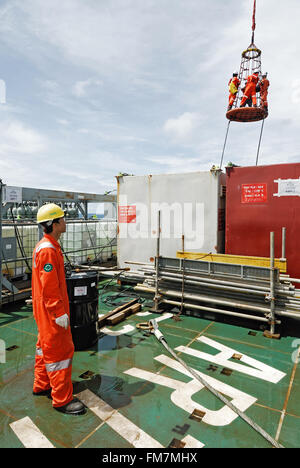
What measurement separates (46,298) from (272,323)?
Answer: 14.7 ft

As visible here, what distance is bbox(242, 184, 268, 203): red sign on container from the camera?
700cm

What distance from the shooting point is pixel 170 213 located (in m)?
8.46

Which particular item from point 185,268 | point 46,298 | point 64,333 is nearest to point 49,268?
point 46,298

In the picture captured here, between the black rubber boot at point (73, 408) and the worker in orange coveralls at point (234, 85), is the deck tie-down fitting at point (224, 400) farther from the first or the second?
the worker in orange coveralls at point (234, 85)

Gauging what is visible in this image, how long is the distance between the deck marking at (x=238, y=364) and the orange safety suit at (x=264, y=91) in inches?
299

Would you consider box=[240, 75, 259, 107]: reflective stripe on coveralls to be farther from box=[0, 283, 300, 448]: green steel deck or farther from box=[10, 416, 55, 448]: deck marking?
box=[10, 416, 55, 448]: deck marking

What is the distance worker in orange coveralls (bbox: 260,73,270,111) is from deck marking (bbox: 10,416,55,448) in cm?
980

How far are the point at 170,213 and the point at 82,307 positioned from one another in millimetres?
4217

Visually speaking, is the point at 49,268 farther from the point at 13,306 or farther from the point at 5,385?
the point at 13,306

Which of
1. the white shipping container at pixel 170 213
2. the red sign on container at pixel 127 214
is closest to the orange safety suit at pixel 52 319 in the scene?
the white shipping container at pixel 170 213

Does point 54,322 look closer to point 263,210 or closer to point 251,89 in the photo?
point 263,210

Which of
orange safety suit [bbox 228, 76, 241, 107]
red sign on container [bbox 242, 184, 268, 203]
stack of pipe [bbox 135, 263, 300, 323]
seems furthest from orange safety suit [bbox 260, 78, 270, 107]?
stack of pipe [bbox 135, 263, 300, 323]

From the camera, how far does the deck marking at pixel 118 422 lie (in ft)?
9.93
